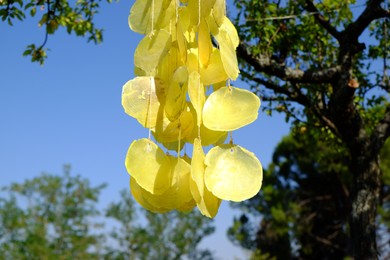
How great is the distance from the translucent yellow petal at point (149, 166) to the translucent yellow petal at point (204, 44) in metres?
0.12

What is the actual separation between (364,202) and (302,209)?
1459 centimetres

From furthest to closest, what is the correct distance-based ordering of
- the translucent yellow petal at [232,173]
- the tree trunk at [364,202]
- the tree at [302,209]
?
the tree at [302,209] < the tree trunk at [364,202] < the translucent yellow petal at [232,173]

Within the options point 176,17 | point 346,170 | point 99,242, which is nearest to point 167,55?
point 176,17

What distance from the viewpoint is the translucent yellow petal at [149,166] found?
1.89ft

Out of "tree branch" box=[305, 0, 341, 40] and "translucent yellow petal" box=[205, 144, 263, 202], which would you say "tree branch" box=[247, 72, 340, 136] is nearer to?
"tree branch" box=[305, 0, 341, 40]

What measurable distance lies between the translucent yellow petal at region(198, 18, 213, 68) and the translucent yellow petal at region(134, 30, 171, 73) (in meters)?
0.04

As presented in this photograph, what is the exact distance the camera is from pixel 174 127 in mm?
596

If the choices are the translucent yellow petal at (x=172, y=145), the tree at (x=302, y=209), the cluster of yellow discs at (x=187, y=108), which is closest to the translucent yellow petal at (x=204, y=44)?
the cluster of yellow discs at (x=187, y=108)

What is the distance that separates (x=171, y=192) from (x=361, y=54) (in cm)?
457

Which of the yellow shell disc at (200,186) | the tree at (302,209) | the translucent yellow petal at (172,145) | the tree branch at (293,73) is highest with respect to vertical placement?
the tree at (302,209)

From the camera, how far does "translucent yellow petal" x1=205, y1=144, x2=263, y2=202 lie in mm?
542

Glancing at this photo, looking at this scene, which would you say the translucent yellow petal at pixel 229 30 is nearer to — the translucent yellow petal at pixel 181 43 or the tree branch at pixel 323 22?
the translucent yellow petal at pixel 181 43

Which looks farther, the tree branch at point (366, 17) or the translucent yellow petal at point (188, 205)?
the tree branch at point (366, 17)

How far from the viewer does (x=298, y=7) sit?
4.61 m
